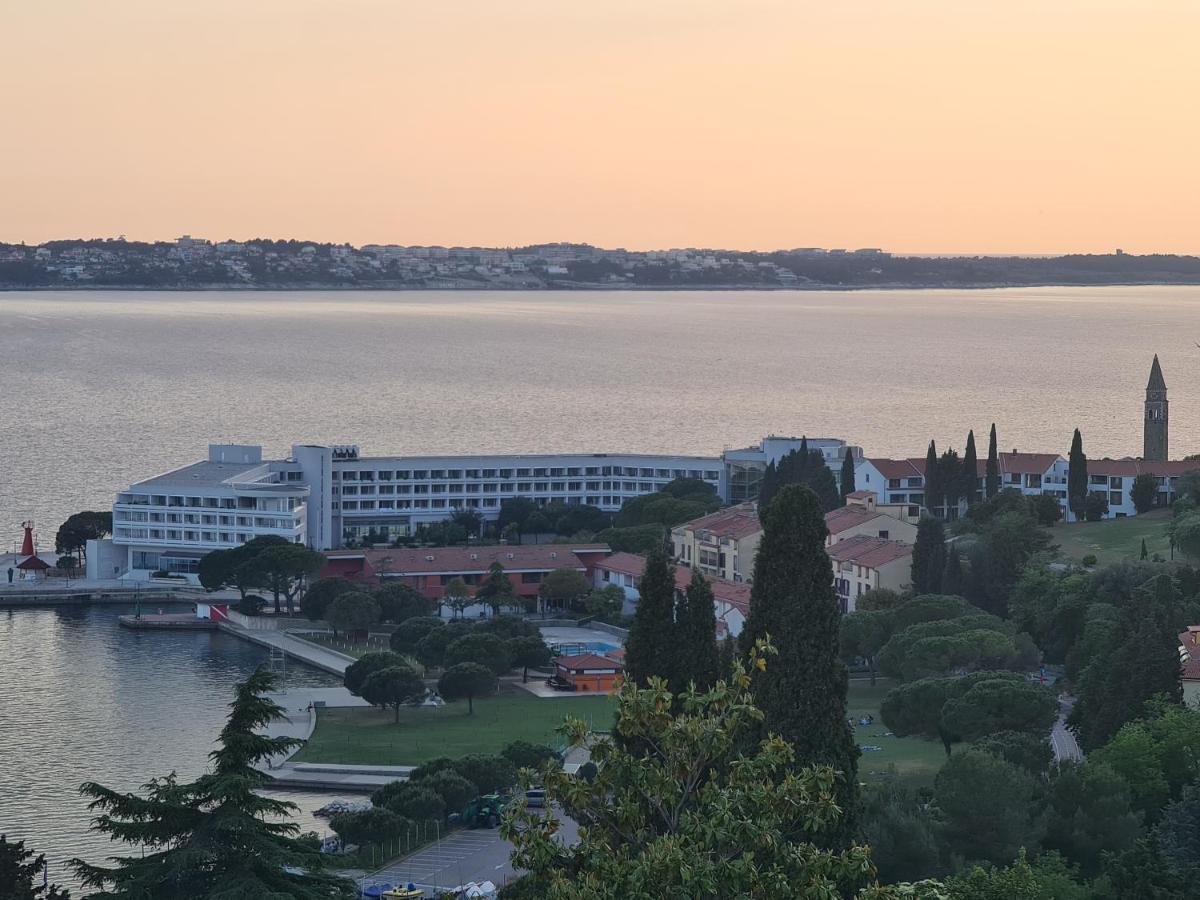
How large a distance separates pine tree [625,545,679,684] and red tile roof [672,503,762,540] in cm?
2402

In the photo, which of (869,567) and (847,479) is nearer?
(869,567)

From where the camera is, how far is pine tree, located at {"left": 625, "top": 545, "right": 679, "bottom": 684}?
22.0 meters

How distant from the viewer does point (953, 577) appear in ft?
132

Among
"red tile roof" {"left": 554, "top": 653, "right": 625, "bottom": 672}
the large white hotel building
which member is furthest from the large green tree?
the large white hotel building

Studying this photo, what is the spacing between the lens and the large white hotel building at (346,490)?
51.8 m

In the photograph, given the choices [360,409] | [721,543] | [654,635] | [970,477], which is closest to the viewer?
[654,635]

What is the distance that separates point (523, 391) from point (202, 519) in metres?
65.6

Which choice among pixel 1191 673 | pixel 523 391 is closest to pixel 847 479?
pixel 1191 673

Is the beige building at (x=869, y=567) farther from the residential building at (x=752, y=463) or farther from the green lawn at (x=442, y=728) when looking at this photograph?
the residential building at (x=752, y=463)

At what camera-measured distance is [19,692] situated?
38062 mm

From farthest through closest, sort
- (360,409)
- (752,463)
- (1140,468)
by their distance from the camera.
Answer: (360,409) < (752,463) < (1140,468)

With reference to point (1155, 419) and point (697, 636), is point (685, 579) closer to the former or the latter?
point (1155, 419)

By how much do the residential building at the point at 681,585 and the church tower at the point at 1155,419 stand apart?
18993 mm

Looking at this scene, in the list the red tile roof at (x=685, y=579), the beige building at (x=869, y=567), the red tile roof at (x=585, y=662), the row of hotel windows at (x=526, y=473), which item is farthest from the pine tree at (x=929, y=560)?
the row of hotel windows at (x=526, y=473)
